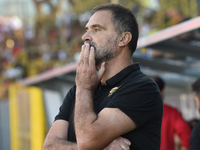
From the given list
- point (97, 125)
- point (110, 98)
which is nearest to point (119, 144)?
point (97, 125)

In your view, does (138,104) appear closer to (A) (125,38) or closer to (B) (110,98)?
(B) (110,98)

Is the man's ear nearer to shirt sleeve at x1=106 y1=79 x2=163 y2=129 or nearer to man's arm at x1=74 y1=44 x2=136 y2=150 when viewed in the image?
shirt sleeve at x1=106 y1=79 x2=163 y2=129

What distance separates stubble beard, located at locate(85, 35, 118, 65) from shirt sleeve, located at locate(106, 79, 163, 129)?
1.02 ft

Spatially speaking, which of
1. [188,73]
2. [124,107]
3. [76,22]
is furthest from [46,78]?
[124,107]

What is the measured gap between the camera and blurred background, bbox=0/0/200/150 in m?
4.05

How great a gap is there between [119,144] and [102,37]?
2.63 ft

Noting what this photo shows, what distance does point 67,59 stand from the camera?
8211 mm

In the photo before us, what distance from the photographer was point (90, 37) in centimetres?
224

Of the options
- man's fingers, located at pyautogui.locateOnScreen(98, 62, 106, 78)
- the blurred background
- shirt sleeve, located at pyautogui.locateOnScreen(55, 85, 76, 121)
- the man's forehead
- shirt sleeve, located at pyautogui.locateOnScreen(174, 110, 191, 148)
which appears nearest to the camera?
man's fingers, located at pyautogui.locateOnScreen(98, 62, 106, 78)

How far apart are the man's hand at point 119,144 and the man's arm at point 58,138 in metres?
0.27

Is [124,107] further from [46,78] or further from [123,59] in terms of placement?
[46,78]

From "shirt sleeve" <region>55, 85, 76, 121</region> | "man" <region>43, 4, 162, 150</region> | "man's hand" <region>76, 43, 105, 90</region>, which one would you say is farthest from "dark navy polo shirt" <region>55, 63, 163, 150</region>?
"shirt sleeve" <region>55, 85, 76, 121</region>

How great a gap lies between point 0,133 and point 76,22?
4.60 meters

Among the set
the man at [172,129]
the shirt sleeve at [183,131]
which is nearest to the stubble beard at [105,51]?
the man at [172,129]
